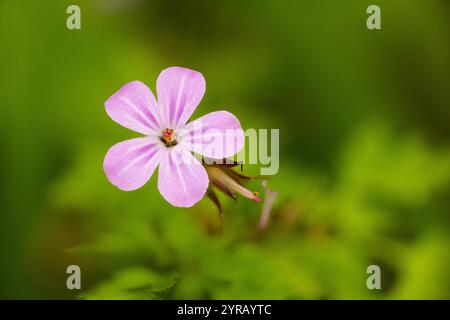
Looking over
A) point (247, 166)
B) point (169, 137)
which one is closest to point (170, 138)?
point (169, 137)

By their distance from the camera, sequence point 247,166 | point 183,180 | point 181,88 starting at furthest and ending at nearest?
point 247,166
point 181,88
point 183,180

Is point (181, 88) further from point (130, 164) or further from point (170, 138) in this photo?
point (130, 164)

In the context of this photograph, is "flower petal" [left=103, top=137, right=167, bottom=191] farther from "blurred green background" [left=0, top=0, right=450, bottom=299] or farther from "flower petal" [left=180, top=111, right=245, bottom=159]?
"blurred green background" [left=0, top=0, right=450, bottom=299]

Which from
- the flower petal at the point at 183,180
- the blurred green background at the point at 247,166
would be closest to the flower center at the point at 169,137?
the flower petal at the point at 183,180

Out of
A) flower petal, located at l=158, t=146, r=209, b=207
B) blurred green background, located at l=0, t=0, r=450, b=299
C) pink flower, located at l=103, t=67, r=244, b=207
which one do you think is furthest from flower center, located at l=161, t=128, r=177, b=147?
blurred green background, located at l=0, t=0, r=450, b=299

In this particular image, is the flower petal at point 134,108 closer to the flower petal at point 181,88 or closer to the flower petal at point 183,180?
Result: the flower petal at point 181,88
